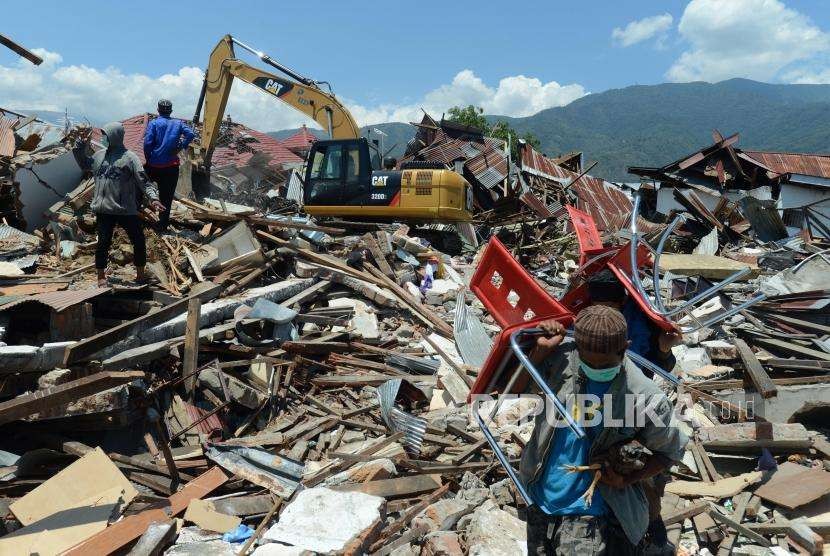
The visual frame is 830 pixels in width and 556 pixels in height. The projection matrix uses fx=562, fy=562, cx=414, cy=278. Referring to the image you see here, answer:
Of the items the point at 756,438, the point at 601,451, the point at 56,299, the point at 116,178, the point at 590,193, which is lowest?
the point at 756,438

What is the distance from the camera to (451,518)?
3553 mm

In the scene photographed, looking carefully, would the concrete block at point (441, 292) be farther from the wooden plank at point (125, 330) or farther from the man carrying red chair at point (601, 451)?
the man carrying red chair at point (601, 451)

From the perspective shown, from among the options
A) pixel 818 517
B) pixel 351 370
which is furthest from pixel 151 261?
pixel 818 517

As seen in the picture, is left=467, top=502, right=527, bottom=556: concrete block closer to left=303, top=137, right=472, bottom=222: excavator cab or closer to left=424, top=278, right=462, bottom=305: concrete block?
left=424, top=278, right=462, bottom=305: concrete block

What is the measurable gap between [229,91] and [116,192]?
6401 millimetres

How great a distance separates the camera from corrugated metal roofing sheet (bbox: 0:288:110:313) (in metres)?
4.79

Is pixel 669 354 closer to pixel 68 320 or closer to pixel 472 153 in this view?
pixel 68 320

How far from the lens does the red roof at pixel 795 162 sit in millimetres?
20484

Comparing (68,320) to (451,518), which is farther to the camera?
(68,320)

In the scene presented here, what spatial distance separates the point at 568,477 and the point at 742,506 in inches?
97.3

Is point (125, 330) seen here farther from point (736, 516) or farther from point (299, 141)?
point (299, 141)

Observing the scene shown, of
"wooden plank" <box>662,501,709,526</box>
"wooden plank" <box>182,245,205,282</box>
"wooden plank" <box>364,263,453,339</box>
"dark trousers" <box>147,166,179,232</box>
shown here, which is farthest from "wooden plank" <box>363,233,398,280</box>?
"wooden plank" <box>662,501,709,526</box>

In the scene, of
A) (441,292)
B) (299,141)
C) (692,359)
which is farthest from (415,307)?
(299,141)

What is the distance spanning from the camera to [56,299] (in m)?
4.98
